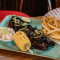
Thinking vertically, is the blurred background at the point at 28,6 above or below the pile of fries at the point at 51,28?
above

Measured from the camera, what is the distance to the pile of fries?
111cm

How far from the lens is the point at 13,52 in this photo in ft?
3.57

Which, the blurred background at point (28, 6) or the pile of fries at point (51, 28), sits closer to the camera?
the pile of fries at point (51, 28)

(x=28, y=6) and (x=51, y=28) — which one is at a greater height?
(x=28, y=6)

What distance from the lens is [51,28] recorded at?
1.18 meters

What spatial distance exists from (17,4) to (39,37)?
8.05ft

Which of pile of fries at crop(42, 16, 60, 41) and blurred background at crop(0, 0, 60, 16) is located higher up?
blurred background at crop(0, 0, 60, 16)

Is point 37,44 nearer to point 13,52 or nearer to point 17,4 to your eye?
point 13,52

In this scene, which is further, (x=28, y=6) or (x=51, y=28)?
(x=28, y=6)

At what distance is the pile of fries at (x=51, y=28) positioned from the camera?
1113 mm

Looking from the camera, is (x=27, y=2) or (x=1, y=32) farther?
(x=27, y=2)

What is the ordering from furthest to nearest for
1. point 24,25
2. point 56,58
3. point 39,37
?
point 24,25
point 39,37
point 56,58

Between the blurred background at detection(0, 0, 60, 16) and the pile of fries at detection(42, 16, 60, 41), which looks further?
the blurred background at detection(0, 0, 60, 16)

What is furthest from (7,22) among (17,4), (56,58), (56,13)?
(17,4)
